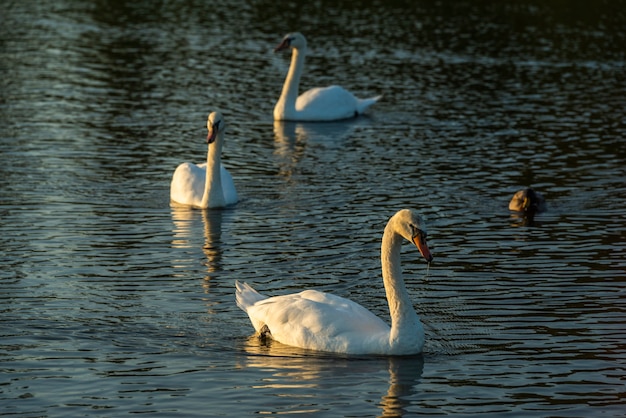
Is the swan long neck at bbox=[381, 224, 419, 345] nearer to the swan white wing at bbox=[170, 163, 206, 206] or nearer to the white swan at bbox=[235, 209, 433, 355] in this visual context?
the white swan at bbox=[235, 209, 433, 355]

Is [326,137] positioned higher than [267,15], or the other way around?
[267,15]

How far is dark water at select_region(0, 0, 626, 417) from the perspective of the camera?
11.8 metres

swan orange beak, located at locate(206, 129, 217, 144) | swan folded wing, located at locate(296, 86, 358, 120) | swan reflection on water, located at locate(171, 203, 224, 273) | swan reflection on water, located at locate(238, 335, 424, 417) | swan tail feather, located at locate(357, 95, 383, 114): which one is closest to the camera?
swan reflection on water, located at locate(238, 335, 424, 417)

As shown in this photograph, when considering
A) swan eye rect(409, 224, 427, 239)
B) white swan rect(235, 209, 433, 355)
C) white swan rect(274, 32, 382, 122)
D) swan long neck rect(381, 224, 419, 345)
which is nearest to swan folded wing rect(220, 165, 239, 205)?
white swan rect(235, 209, 433, 355)

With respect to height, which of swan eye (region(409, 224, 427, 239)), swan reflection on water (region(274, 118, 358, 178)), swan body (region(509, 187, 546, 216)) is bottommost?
swan body (region(509, 187, 546, 216))

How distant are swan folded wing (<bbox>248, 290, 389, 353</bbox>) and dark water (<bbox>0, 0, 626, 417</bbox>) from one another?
17 cm

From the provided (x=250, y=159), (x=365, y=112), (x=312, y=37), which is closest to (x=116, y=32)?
(x=312, y=37)

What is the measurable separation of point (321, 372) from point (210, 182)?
24.8 ft

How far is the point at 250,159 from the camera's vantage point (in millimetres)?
23016

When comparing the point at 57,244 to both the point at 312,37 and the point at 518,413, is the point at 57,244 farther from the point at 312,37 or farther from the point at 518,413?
the point at 312,37

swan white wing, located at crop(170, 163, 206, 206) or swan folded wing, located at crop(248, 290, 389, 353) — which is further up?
swan white wing, located at crop(170, 163, 206, 206)

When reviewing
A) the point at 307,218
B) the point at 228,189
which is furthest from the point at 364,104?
the point at 307,218

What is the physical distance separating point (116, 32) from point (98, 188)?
16993mm

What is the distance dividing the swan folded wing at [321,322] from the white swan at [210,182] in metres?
6.42
